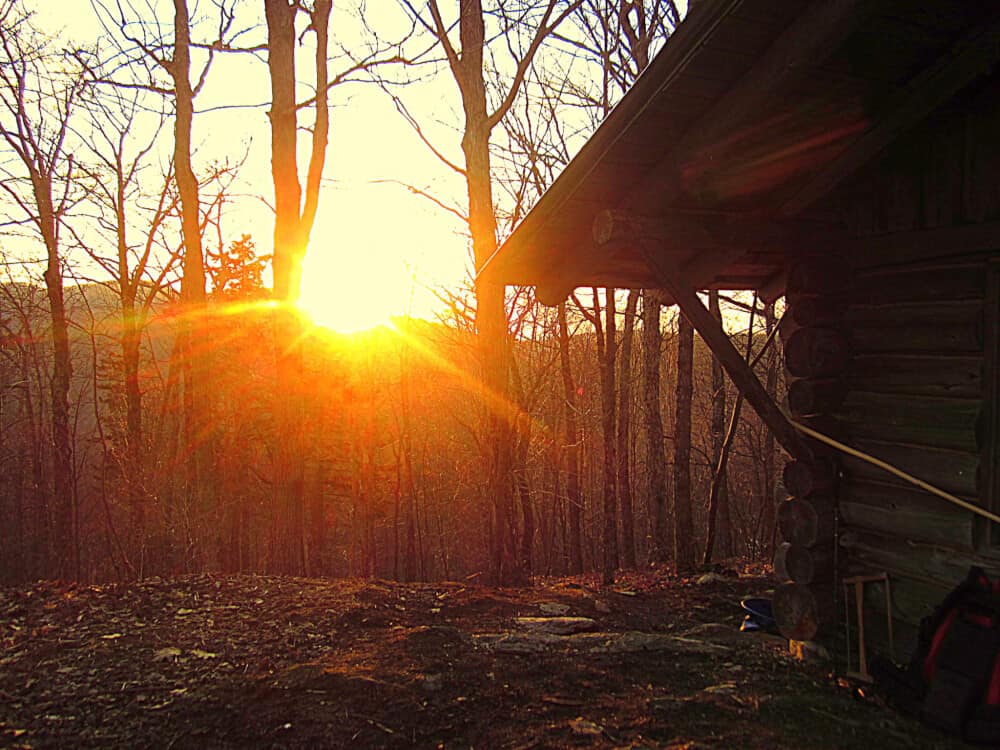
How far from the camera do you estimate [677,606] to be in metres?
7.45

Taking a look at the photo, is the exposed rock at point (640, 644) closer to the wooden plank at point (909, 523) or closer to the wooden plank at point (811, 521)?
the wooden plank at point (811, 521)

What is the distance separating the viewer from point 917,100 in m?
3.81

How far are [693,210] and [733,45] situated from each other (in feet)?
4.36

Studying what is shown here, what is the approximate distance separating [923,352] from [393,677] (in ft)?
13.2

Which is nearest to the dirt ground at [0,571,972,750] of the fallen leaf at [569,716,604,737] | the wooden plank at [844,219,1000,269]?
the fallen leaf at [569,716,604,737]

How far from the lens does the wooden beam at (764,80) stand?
3137 mm

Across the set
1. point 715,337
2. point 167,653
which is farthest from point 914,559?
point 167,653

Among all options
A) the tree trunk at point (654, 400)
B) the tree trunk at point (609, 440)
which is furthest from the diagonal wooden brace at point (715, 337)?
the tree trunk at point (609, 440)

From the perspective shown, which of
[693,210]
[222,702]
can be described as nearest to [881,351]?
[693,210]

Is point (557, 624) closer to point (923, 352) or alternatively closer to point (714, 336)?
point (714, 336)

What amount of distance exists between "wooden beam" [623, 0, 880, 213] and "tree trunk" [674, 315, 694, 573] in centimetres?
557

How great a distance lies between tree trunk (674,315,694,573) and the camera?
31.9ft

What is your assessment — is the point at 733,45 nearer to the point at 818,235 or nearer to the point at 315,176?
the point at 818,235

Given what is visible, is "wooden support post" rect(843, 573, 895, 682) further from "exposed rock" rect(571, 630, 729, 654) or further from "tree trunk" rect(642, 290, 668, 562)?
"tree trunk" rect(642, 290, 668, 562)
